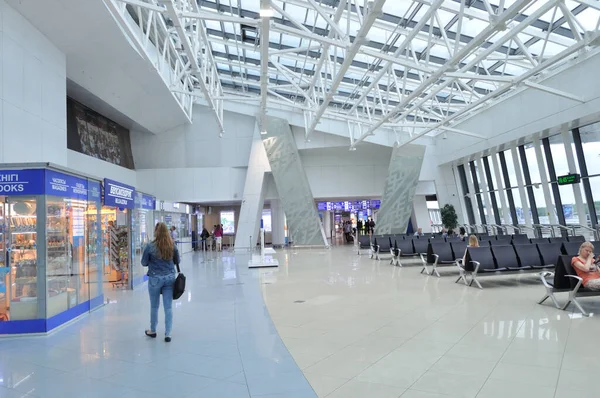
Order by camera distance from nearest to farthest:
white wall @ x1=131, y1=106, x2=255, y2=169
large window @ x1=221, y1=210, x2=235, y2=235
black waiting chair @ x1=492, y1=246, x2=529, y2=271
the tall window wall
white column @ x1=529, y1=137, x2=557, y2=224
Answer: black waiting chair @ x1=492, y1=246, x2=529, y2=271
the tall window wall
white column @ x1=529, y1=137, x2=557, y2=224
white wall @ x1=131, y1=106, x2=255, y2=169
large window @ x1=221, y1=210, x2=235, y2=235

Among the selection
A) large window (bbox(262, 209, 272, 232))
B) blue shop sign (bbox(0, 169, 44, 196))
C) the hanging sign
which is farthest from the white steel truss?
large window (bbox(262, 209, 272, 232))

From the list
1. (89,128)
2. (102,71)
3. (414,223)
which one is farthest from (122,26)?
Result: (414,223)

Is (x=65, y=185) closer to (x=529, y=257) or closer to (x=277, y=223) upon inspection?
(x=529, y=257)

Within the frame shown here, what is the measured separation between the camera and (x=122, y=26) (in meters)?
12.4

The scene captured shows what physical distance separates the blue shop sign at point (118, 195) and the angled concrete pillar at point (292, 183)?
13.9m

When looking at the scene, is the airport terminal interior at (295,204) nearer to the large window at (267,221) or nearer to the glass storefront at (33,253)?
the glass storefront at (33,253)

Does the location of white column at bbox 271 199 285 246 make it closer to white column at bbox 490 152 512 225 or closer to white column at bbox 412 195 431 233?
white column at bbox 412 195 431 233

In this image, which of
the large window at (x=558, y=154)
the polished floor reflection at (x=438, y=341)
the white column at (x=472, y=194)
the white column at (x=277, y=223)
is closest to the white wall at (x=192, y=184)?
the white column at (x=277, y=223)

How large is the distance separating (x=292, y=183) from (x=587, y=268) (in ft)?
60.8

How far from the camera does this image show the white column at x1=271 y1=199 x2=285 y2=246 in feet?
93.8

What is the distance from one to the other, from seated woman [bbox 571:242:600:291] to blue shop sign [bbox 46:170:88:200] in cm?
774

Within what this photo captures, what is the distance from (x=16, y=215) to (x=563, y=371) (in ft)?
23.0

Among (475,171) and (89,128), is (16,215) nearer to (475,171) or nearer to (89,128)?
(89,128)

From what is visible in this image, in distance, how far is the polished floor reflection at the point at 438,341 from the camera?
3564 mm
